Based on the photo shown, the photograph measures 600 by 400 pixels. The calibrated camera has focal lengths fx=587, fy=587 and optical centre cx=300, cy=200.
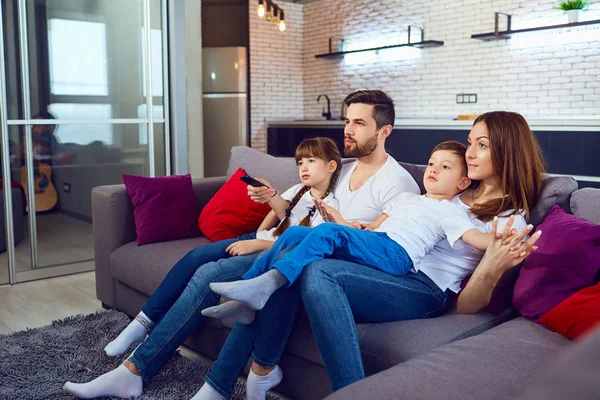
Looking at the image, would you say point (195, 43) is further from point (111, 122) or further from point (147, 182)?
point (147, 182)

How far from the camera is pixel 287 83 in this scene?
8.27 metres

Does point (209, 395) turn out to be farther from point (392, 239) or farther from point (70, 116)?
point (70, 116)

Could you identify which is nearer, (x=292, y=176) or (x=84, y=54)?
(x=292, y=176)

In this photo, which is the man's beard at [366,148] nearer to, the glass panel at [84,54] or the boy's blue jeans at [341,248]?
the boy's blue jeans at [341,248]

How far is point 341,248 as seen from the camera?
1.79 meters

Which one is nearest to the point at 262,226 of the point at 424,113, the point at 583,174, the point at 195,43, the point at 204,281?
the point at 204,281

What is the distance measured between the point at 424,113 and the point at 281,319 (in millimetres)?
5513

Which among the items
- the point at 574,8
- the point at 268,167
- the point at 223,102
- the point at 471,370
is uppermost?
the point at 574,8

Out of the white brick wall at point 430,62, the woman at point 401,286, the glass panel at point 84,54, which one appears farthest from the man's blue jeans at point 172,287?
the white brick wall at point 430,62

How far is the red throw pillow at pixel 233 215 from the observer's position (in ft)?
9.31

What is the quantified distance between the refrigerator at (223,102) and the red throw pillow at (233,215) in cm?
473

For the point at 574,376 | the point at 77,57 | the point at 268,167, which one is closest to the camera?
the point at 574,376

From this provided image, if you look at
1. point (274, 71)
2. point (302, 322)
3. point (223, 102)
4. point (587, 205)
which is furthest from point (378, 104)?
point (274, 71)

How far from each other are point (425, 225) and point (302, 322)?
20.0 inches
